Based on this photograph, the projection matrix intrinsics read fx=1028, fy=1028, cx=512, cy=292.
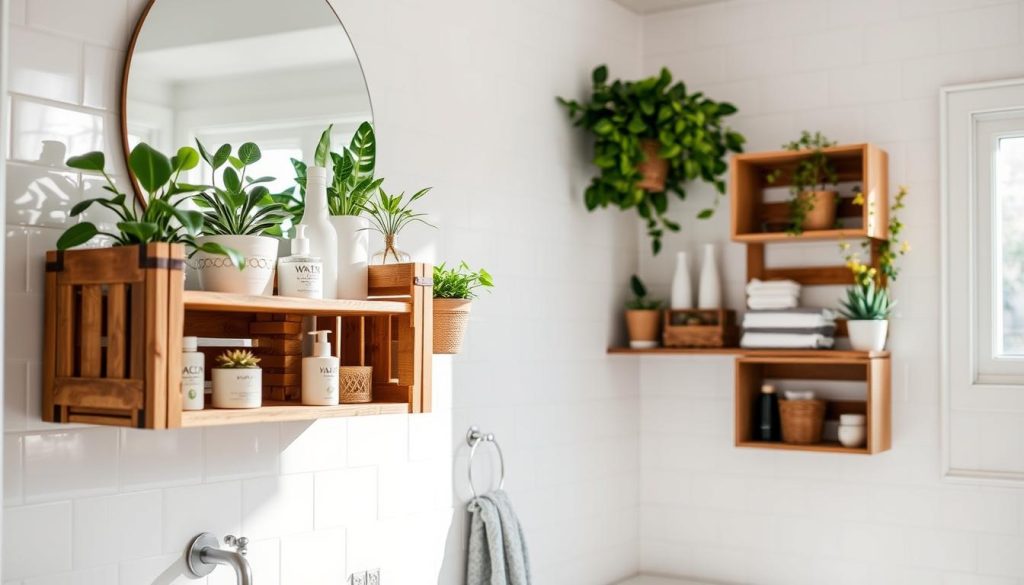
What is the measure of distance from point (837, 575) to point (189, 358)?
2.21m

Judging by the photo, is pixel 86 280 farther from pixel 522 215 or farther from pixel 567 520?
pixel 567 520

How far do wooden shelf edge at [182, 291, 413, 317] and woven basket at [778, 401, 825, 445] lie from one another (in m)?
1.48

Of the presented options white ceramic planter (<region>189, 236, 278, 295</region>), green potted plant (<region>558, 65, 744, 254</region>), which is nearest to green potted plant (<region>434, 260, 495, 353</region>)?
white ceramic planter (<region>189, 236, 278, 295</region>)

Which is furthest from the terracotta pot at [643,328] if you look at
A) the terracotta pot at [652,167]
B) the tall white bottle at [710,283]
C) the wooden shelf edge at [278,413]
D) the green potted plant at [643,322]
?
the wooden shelf edge at [278,413]

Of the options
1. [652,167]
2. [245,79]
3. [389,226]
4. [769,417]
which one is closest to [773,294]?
[769,417]

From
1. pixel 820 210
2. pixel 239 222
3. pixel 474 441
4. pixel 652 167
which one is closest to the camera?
pixel 239 222

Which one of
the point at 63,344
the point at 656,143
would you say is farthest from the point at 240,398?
the point at 656,143

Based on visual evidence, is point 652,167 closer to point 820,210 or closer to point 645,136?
point 645,136

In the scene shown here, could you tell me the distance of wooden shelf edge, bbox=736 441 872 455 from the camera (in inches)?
113

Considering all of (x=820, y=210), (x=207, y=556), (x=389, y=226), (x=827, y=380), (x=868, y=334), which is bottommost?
(x=207, y=556)

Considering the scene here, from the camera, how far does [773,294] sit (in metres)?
3.04

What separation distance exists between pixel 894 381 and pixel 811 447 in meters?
0.34

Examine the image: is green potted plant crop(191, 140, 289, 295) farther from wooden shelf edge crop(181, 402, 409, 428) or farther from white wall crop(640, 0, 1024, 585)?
white wall crop(640, 0, 1024, 585)

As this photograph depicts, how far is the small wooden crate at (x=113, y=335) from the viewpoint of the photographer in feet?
4.94
